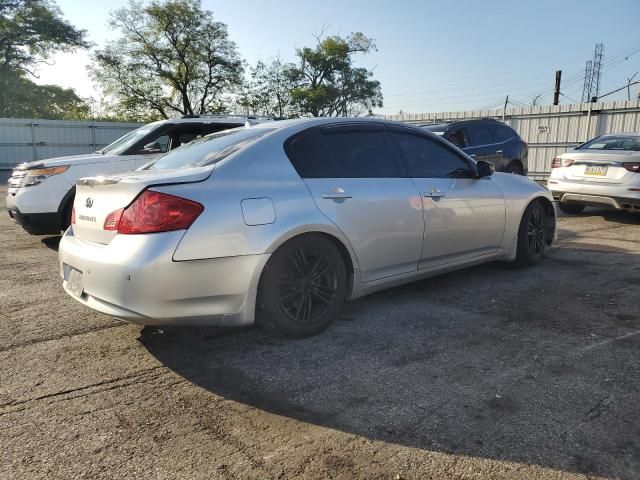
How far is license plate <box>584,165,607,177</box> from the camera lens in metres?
8.04

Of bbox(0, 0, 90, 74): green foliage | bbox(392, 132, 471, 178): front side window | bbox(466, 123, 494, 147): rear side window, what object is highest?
bbox(0, 0, 90, 74): green foliage

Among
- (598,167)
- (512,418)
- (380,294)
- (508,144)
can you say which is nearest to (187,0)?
(508,144)

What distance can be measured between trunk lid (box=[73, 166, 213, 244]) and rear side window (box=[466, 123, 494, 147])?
7657mm

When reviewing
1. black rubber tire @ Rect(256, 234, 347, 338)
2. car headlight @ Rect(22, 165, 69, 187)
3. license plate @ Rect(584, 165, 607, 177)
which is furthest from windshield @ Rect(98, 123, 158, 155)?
license plate @ Rect(584, 165, 607, 177)

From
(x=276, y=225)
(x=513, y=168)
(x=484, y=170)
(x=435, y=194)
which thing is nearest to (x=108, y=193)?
(x=276, y=225)

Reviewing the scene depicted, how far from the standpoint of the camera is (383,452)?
225cm

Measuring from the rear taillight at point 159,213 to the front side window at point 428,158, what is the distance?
2.01 meters

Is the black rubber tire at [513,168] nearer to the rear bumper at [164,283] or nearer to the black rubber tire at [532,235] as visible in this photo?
the black rubber tire at [532,235]

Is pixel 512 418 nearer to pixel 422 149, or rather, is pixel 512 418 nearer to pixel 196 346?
pixel 196 346

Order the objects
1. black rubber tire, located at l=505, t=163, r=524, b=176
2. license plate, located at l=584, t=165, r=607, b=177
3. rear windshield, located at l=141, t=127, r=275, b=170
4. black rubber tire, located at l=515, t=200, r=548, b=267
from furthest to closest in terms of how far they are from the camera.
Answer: black rubber tire, located at l=505, t=163, r=524, b=176
license plate, located at l=584, t=165, r=607, b=177
black rubber tire, located at l=515, t=200, r=548, b=267
rear windshield, located at l=141, t=127, r=275, b=170

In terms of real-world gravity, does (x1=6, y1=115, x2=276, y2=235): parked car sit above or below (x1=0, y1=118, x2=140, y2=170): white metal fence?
below

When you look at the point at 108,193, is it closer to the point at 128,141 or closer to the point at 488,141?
the point at 128,141

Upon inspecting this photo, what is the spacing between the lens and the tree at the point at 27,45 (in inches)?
1535

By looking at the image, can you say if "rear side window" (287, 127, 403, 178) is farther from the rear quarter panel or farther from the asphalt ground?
the asphalt ground
